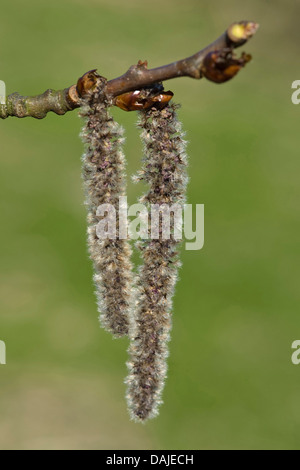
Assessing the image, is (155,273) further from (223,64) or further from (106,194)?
(223,64)

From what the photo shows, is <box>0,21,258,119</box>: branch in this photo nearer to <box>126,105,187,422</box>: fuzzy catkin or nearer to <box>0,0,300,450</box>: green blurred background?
<box>126,105,187,422</box>: fuzzy catkin

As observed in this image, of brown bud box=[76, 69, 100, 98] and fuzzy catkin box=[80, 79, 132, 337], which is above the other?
brown bud box=[76, 69, 100, 98]

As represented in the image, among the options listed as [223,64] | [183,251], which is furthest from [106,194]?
[183,251]

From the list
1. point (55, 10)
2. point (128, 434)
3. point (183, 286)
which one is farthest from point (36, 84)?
point (128, 434)

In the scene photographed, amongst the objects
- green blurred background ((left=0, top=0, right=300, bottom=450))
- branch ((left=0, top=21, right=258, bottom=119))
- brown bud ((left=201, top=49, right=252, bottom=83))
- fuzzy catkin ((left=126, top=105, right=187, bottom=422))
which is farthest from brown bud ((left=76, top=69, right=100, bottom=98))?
green blurred background ((left=0, top=0, right=300, bottom=450))

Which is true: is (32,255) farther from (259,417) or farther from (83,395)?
(259,417)

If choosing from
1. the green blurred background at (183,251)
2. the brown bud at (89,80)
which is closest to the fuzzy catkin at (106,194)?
the brown bud at (89,80)
